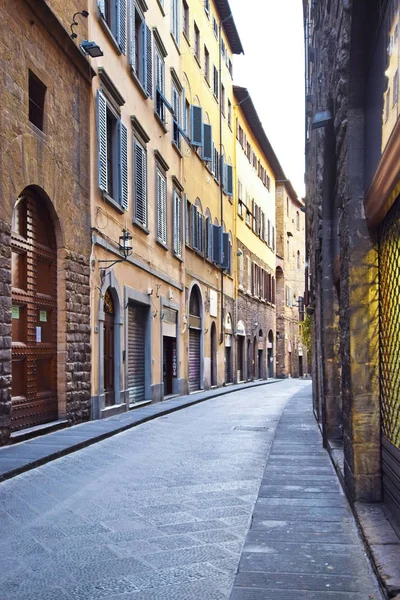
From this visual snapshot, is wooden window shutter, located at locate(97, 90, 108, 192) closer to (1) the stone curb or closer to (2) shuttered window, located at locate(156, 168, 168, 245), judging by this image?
(1) the stone curb

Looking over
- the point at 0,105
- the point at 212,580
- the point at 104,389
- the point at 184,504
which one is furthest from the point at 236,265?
the point at 212,580

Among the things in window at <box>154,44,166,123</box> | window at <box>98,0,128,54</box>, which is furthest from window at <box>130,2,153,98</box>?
window at <box>98,0,128,54</box>

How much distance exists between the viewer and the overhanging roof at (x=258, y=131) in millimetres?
34781

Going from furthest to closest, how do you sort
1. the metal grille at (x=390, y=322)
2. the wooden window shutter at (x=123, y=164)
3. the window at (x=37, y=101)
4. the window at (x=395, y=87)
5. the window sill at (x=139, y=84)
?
the window sill at (x=139, y=84) → the wooden window shutter at (x=123, y=164) → the window at (x=37, y=101) → the metal grille at (x=390, y=322) → the window at (x=395, y=87)

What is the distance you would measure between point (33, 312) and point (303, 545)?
7200 mm

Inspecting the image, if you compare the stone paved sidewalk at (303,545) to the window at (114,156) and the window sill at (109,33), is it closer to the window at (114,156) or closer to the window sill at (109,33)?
the window at (114,156)

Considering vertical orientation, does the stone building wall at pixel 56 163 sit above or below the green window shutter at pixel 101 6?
below

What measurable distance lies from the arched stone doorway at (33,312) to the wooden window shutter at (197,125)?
1329 cm

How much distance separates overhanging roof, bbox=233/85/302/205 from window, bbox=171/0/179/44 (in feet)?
37.9

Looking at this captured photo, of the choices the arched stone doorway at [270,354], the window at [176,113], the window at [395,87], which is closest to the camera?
the window at [395,87]

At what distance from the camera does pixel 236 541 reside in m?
5.12

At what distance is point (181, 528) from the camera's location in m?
5.54

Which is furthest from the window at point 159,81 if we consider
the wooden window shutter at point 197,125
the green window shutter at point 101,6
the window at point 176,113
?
the green window shutter at point 101,6

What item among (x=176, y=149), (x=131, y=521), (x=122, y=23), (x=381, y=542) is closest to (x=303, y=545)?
(x=381, y=542)
